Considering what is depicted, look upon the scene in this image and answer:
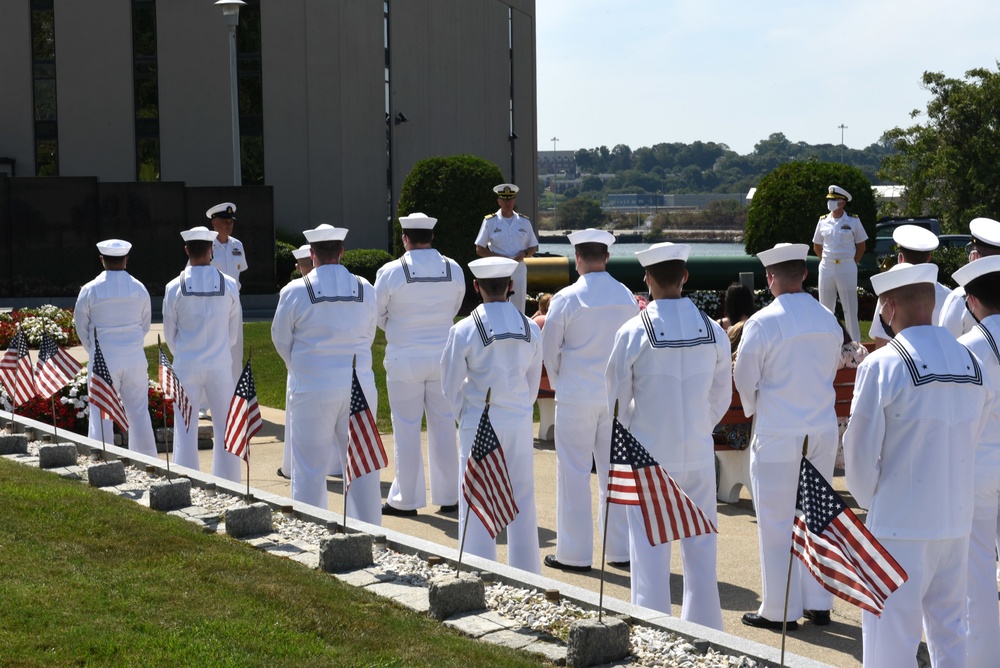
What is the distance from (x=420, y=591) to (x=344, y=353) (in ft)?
10.6

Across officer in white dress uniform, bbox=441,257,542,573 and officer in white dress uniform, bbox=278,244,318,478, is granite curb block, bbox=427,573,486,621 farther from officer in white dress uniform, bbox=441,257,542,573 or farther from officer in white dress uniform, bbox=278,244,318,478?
officer in white dress uniform, bbox=278,244,318,478

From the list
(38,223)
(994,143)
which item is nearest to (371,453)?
(38,223)

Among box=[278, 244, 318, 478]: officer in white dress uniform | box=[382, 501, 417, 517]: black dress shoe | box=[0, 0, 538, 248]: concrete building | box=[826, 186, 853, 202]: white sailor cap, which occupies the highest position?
box=[0, 0, 538, 248]: concrete building

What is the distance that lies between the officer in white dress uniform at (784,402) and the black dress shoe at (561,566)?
1607 mm

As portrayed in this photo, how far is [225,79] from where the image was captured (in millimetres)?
37062

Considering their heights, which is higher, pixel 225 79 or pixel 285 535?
pixel 225 79

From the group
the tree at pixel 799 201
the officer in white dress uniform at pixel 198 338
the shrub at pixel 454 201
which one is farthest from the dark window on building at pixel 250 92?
the officer in white dress uniform at pixel 198 338

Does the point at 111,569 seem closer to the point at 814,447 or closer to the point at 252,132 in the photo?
the point at 814,447

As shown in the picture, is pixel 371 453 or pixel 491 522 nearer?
pixel 491 522

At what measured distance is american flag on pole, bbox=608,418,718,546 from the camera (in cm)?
→ 600

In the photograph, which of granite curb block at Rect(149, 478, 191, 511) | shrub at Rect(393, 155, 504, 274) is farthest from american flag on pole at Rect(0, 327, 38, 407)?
shrub at Rect(393, 155, 504, 274)

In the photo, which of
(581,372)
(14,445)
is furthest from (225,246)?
(581,372)

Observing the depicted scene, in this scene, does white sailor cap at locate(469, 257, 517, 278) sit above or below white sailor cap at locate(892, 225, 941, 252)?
below

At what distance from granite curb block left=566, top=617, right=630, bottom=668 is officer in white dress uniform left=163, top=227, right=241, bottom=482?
19.7ft
